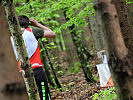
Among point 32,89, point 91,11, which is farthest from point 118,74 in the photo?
point 91,11

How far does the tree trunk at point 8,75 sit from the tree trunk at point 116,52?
1297mm

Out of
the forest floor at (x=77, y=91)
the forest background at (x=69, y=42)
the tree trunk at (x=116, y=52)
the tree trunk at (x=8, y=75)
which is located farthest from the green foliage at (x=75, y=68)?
the tree trunk at (x=8, y=75)

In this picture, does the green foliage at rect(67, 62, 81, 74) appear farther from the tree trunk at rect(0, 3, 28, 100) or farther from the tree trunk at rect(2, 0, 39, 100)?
the tree trunk at rect(0, 3, 28, 100)

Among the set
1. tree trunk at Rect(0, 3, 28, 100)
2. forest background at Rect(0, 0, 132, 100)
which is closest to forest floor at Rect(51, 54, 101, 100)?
forest background at Rect(0, 0, 132, 100)

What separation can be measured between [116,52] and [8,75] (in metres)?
1.40

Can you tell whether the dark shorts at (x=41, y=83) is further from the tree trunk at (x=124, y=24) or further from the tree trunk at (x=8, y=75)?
the tree trunk at (x=8, y=75)

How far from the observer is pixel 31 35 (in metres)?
3.57

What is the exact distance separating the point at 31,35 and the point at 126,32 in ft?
6.11

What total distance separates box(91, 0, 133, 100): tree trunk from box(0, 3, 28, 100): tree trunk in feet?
4.26

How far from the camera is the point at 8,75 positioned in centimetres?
99

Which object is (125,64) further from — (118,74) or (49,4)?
(49,4)

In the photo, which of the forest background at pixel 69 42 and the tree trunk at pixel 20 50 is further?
the forest background at pixel 69 42

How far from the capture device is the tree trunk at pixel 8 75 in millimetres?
960

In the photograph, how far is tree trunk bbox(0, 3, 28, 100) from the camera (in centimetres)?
96
